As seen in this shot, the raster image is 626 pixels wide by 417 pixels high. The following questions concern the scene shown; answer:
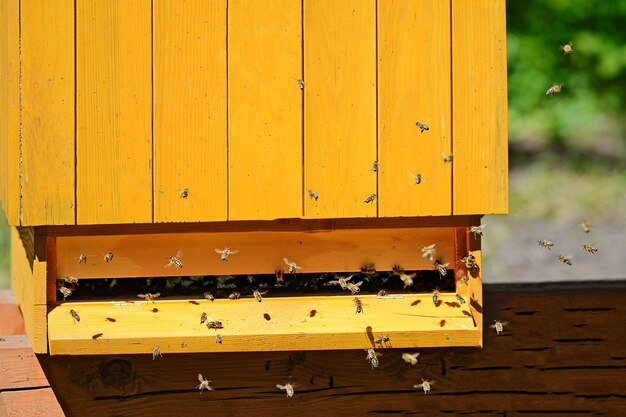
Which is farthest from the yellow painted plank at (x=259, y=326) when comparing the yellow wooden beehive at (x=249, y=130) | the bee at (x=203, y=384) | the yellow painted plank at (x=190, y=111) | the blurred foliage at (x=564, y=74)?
the blurred foliage at (x=564, y=74)

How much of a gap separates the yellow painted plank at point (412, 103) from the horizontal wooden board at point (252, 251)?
239 millimetres

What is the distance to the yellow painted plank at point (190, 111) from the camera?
12.7 feet

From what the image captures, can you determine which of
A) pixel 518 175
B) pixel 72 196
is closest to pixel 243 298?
pixel 72 196

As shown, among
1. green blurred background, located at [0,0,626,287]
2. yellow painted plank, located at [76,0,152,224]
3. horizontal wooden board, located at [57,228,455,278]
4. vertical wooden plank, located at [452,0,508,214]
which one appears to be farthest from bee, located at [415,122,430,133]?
green blurred background, located at [0,0,626,287]

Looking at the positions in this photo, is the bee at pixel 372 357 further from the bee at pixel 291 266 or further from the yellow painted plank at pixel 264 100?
the yellow painted plank at pixel 264 100

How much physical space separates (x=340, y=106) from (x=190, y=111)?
22.1 inches

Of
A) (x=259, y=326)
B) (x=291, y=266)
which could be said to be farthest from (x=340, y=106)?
(x=259, y=326)

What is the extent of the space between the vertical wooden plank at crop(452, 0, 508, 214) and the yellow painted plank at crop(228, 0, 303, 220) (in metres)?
0.60

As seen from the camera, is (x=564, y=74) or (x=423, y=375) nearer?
(x=423, y=375)

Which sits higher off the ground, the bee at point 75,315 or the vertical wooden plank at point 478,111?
the vertical wooden plank at point 478,111

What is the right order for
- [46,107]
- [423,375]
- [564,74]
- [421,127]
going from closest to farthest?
[46,107], [421,127], [423,375], [564,74]

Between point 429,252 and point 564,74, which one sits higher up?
point 564,74

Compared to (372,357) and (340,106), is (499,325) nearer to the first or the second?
(372,357)

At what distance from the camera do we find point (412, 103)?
3939mm
